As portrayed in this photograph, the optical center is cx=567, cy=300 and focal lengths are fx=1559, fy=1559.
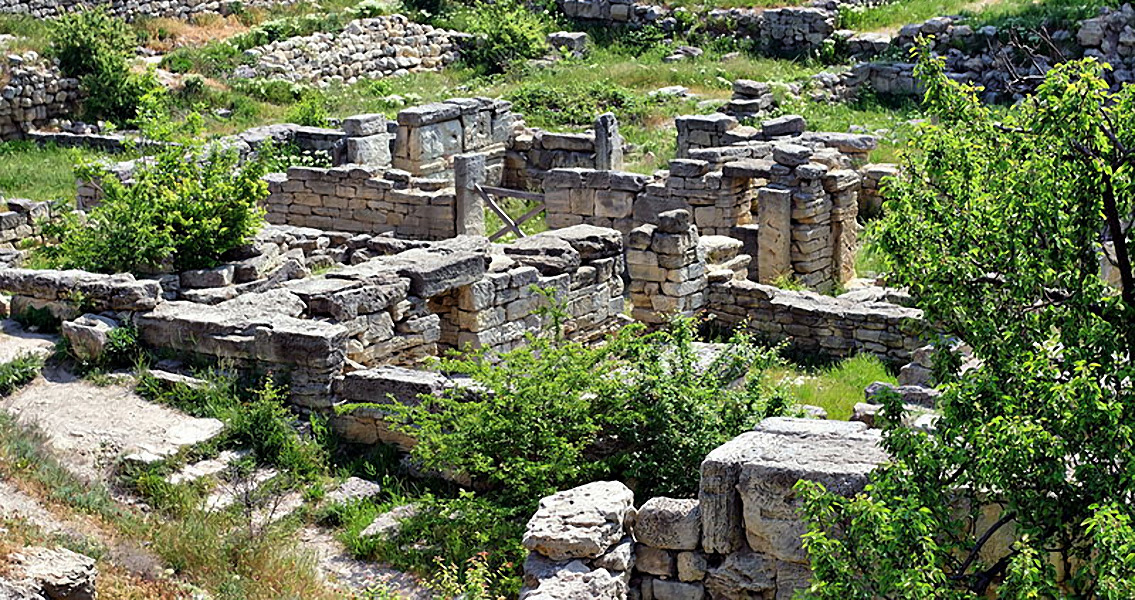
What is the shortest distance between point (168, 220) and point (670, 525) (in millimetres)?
6971

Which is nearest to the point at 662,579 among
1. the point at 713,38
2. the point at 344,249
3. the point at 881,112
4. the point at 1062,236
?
the point at 1062,236

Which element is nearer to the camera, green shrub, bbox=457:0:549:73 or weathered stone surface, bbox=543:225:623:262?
weathered stone surface, bbox=543:225:623:262

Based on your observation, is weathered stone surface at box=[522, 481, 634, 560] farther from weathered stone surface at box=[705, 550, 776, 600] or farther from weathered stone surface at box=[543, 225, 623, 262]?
weathered stone surface at box=[543, 225, 623, 262]

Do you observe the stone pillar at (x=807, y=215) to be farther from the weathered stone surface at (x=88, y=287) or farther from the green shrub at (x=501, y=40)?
the green shrub at (x=501, y=40)

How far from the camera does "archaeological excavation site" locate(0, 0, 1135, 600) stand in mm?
7379

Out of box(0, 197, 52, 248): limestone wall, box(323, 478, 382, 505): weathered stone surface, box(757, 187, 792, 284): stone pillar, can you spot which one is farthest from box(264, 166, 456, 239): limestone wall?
box(323, 478, 382, 505): weathered stone surface

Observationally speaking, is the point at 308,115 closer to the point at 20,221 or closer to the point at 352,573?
the point at 20,221

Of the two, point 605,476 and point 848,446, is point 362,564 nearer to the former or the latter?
point 605,476

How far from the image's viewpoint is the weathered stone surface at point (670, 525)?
337 inches

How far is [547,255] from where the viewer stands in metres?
15.1

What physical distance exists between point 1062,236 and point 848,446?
1691 mm

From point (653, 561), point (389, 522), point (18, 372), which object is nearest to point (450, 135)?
point (18, 372)

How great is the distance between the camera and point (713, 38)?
110ft

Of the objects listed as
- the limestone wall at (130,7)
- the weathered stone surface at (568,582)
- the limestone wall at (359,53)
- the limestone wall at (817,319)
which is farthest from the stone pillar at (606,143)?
the weathered stone surface at (568,582)
